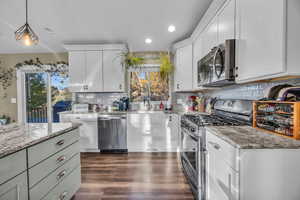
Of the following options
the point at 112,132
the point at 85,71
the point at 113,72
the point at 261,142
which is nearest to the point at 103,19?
the point at 113,72

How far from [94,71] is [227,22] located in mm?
2816

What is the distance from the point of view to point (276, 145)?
0.93m

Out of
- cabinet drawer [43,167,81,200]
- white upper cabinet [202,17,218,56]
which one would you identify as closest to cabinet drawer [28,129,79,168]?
cabinet drawer [43,167,81,200]

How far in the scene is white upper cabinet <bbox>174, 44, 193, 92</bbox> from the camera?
10.4ft

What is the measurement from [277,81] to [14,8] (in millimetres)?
3379

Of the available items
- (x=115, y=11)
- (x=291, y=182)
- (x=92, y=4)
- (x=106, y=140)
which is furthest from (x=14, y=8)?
(x=291, y=182)

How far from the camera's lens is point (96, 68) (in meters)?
3.63

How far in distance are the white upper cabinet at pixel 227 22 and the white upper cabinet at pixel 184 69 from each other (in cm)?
127

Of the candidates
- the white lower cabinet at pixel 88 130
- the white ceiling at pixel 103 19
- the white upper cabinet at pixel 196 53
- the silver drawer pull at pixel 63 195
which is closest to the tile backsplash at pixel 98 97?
the white lower cabinet at pixel 88 130

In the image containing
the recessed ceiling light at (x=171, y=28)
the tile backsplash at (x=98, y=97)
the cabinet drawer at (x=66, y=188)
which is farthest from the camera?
the tile backsplash at (x=98, y=97)

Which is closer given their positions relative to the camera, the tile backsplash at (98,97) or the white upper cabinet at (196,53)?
the white upper cabinet at (196,53)

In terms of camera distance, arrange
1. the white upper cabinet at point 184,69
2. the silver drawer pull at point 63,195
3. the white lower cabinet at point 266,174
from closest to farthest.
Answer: the white lower cabinet at point 266,174
the silver drawer pull at point 63,195
the white upper cabinet at point 184,69

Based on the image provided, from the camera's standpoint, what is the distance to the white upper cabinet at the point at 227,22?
1.61 m

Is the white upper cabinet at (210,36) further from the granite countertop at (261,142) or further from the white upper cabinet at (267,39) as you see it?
the granite countertop at (261,142)
